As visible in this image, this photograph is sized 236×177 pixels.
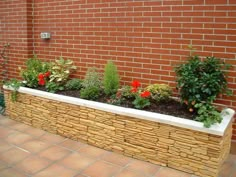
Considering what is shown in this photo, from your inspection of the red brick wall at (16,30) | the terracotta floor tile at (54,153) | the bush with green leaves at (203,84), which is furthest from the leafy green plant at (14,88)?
the bush with green leaves at (203,84)

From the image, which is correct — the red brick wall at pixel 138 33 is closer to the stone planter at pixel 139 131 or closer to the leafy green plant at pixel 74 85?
the leafy green plant at pixel 74 85

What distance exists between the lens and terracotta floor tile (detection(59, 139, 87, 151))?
3.47m

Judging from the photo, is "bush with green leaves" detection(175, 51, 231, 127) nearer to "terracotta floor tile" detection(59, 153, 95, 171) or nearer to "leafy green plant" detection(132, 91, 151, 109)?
"leafy green plant" detection(132, 91, 151, 109)

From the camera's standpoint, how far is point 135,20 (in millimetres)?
3732

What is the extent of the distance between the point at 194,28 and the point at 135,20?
0.86 metres

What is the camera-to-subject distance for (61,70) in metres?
4.39

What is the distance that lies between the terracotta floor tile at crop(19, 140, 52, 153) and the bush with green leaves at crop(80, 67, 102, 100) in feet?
2.69

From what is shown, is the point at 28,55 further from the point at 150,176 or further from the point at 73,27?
the point at 150,176

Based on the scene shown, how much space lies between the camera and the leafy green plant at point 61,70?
4.32 meters

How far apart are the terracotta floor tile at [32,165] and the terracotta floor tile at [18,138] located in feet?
1.82

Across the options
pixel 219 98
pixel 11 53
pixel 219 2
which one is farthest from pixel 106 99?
pixel 11 53

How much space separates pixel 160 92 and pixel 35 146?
1.77m

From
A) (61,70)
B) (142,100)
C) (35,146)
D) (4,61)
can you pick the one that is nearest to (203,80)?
(142,100)

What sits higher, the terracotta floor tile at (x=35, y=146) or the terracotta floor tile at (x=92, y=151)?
the terracotta floor tile at (x=35, y=146)
